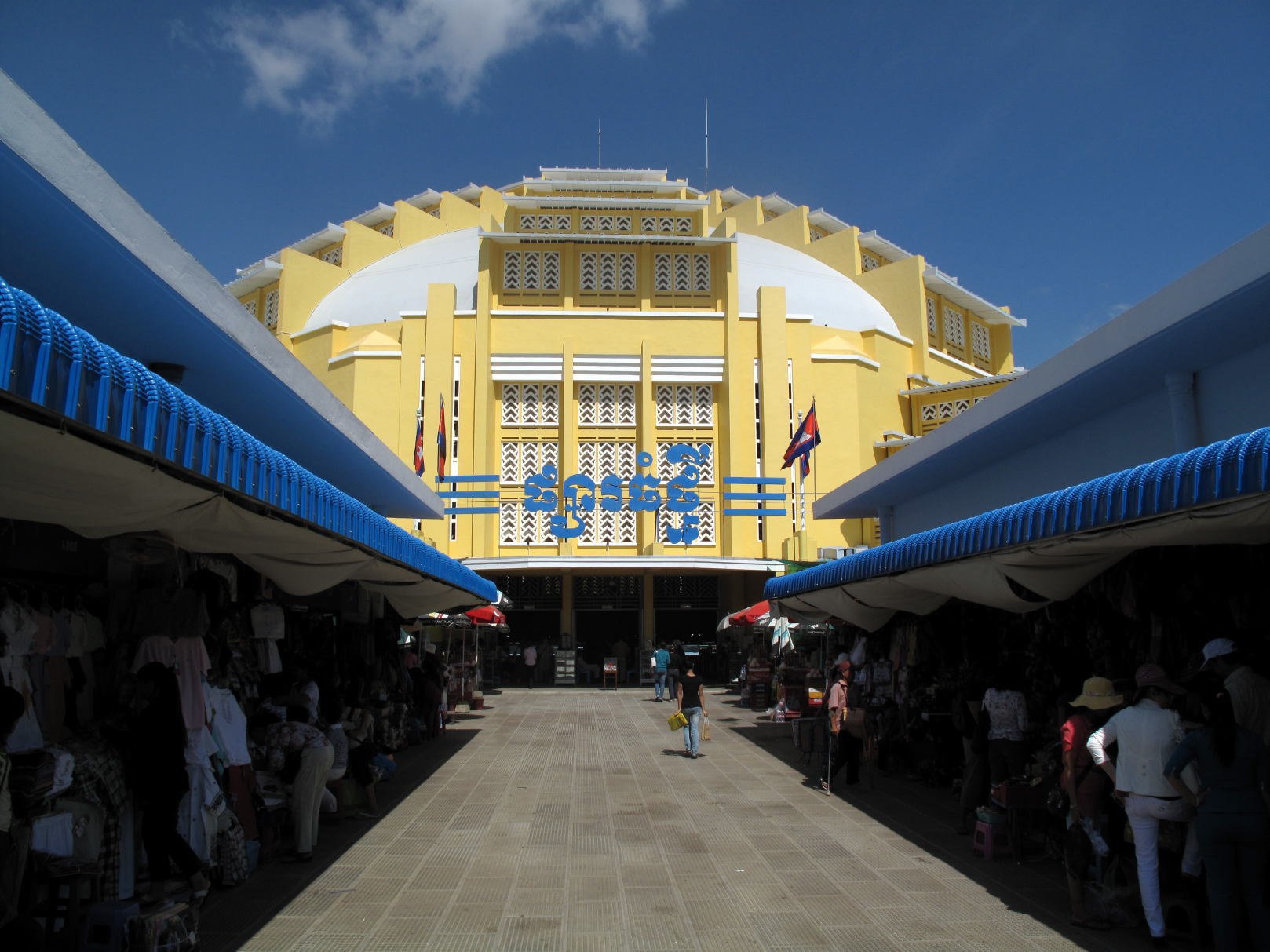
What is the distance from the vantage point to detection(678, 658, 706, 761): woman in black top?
13783 mm

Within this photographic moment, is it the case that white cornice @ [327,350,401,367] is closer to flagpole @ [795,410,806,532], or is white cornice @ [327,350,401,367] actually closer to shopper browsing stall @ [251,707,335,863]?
flagpole @ [795,410,806,532]

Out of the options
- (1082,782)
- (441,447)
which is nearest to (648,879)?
(1082,782)

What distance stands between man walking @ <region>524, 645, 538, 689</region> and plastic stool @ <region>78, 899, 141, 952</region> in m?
23.5

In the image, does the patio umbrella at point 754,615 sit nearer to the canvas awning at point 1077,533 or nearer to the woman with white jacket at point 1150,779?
the canvas awning at point 1077,533

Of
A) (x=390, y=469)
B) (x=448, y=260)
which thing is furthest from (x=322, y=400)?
(x=448, y=260)

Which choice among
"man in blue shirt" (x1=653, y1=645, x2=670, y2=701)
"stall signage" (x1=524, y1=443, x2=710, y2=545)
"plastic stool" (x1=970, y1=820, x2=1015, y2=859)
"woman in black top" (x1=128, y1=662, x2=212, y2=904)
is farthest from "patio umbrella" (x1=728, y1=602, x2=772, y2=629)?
"woman in black top" (x1=128, y1=662, x2=212, y2=904)

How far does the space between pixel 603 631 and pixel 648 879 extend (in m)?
25.5

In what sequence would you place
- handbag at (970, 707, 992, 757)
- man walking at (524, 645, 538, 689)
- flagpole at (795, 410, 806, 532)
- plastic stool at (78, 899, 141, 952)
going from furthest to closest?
flagpole at (795, 410, 806, 532)
man walking at (524, 645, 538, 689)
handbag at (970, 707, 992, 757)
plastic stool at (78, 899, 141, 952)

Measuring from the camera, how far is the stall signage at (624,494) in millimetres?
29000

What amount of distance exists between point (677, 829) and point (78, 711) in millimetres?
5288

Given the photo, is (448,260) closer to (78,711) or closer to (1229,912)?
(78,711)

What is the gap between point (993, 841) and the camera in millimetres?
7871

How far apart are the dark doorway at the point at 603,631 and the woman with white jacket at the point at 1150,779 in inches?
1054

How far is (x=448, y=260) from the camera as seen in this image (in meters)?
36.9
